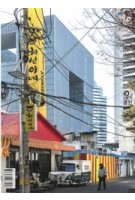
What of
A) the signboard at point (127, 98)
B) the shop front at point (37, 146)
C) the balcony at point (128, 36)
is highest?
the balcony at point (128, 36)

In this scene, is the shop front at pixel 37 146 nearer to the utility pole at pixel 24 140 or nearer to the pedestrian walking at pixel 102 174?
the utility pole at pixel 24 140

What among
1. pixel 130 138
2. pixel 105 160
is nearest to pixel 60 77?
pixel 130 138

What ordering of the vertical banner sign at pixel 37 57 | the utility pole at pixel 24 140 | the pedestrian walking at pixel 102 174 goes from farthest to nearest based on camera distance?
the pedestrian walking at pixel 102 174, the vertical banner sign at pixel 37 57, the utility pole at pixel 24 140

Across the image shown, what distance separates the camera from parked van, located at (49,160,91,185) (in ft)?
41.2

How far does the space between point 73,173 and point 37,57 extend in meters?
4.99

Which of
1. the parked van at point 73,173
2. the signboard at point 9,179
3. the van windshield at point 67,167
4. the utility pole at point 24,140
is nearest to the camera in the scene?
the signboard at point 9,179

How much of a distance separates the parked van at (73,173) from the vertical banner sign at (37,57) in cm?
223

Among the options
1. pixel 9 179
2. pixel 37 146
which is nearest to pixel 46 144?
pixel 37 146

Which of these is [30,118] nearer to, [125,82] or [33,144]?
[125,82]

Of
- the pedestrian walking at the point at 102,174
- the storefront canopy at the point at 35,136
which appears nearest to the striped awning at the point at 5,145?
the storefront canopy at the point at 35,136

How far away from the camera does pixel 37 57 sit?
1036cm

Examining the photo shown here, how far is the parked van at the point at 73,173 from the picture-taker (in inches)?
494

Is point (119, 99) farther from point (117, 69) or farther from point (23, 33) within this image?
point (23, 33)
